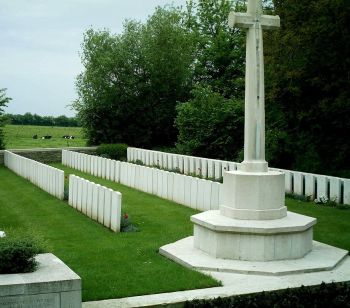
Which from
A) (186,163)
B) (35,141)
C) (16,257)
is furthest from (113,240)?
(35,141)

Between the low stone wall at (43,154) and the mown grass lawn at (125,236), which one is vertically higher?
the low stone wall at (43,154)

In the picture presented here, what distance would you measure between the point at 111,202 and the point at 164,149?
21.7 m

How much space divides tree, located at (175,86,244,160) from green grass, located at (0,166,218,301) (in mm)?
9211

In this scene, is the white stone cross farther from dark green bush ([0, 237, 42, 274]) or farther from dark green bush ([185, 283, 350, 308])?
dark green bush ([0, 237, 42, 274])

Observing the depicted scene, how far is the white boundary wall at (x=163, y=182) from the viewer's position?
47.4 feet

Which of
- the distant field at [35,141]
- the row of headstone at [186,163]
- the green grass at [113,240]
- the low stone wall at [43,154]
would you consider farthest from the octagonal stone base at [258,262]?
the distant field at [35,141]

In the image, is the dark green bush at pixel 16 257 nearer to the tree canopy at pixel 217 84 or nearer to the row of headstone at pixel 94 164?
the tree canopy at pixel 217 84

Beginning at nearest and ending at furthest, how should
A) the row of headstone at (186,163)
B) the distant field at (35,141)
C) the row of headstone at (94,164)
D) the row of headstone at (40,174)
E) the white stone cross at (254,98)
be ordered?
the white stone cross at (254,98), the row of headstone at (40,174), the row of headstone at (186,163), the row of headstone at (94,164), the distant field at (35,141)

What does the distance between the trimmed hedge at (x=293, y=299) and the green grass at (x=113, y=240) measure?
111 centimetres

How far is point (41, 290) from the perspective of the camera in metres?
6.28

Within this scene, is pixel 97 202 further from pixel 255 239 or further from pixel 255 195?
pixel 255 239

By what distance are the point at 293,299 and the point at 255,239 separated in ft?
7.67

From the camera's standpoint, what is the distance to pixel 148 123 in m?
35.2

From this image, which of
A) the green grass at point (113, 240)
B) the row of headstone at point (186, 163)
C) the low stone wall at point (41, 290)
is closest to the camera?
the low stone wall at point (41, 290)
